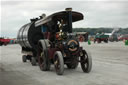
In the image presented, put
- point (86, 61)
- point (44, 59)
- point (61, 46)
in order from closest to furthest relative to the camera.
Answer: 1. point (61, 46)
2. point (86, 61)
3. point (44, 59)

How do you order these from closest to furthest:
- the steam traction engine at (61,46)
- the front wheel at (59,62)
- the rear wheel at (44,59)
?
the front wheel at (59,62), the steam traction engine at (61,46), the rear wheel at (44,59)

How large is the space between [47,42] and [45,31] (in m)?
1.17

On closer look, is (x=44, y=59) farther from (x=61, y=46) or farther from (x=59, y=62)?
(x=59, y=62)

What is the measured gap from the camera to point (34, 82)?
701cm

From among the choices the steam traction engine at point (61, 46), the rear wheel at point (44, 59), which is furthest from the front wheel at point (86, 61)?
the rear wheel at point (44, 59)

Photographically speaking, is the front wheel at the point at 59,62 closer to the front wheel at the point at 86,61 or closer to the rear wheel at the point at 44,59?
the rear wheel at the point at 44,59

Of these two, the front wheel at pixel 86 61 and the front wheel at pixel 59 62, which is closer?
the front wheel at pixel 59 62

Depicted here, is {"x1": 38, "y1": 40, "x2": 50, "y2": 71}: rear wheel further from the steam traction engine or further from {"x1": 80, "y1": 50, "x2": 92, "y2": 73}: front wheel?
{"x1": 80, "y1": 50, "x2": 92, "y2": 73}: front wheel

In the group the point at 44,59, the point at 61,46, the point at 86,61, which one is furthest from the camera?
the point at 44,59

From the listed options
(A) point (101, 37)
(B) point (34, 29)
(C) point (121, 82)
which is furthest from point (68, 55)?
(A) point (101, 37)

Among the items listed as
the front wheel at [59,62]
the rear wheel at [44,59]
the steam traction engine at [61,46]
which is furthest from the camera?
the rear wheel at [44,59]

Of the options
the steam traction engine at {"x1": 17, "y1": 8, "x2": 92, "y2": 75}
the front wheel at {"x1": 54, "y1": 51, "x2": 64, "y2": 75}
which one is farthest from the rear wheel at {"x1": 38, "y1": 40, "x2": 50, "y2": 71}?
the front wheel at {"x1": 54, "y1": 51, "x2": 64, "y2": 75}

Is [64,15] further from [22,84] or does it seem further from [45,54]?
[22,84]

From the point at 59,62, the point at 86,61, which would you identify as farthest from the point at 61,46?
the point at 86,61
